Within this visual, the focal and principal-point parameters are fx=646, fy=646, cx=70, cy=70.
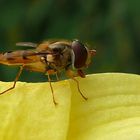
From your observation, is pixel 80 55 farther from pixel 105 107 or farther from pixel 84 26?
pixel 84 26

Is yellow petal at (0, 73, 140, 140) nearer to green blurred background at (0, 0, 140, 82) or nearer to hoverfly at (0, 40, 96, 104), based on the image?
hoverfly at (0, 40, 96, 104)

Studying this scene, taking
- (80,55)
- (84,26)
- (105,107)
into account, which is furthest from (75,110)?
(84,26)

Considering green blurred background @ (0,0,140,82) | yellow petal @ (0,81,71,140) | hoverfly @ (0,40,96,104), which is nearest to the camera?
yellow petal @ (0,81,71,140)

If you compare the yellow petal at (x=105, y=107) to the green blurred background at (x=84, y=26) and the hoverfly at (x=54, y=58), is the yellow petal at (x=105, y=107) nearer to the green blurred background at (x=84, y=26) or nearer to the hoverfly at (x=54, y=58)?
the hoverfly at (x=54, y=58)

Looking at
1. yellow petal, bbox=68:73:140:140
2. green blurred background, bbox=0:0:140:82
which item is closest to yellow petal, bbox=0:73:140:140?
yellow petal, bbox=68:73:140:140

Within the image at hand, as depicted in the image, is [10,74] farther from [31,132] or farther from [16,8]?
[31,132]

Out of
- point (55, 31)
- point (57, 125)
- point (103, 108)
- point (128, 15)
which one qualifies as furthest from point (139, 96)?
point (55, 31)
